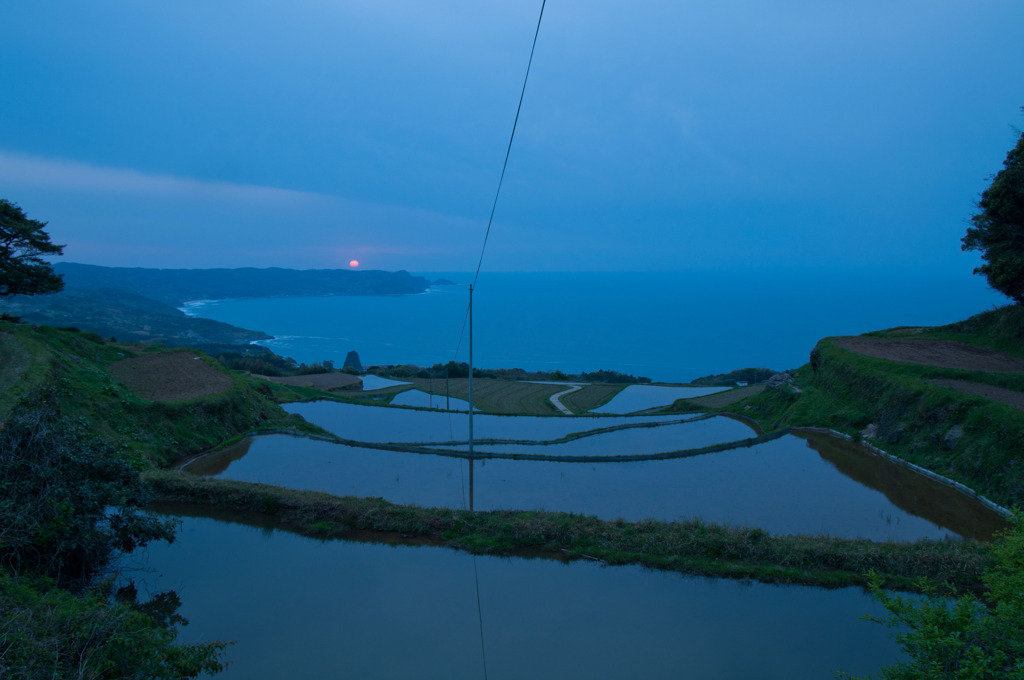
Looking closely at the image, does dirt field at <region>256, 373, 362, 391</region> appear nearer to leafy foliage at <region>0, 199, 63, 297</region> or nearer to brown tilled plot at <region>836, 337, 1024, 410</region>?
leafy foliage at <region>0, 199, 63, 297</region>

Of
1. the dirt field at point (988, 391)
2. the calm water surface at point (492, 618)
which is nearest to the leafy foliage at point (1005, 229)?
the dirt field at point (988, 391)

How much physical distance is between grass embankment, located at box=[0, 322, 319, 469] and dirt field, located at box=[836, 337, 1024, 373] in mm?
23540

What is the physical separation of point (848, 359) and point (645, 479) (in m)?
12.6

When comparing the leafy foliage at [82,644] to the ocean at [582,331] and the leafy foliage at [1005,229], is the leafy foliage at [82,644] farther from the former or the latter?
the ocean at [582,331]

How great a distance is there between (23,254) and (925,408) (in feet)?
114

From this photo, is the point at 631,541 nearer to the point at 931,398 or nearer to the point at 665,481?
the point at 665,481

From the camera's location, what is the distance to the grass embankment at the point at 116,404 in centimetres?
1491

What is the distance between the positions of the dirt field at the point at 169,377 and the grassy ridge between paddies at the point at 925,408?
21843 mm

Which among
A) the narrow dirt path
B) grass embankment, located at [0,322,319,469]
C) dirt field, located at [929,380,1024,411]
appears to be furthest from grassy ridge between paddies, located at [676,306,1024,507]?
grass embankment, located at [0,322,319,469]

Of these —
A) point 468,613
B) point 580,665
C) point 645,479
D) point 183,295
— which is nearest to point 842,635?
point 580,665

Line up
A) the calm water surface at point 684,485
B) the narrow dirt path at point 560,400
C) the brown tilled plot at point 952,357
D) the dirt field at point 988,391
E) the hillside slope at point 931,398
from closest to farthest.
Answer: the calm water surface at point 684,485 → the hillside slope at point 931,398 → the dirt field at point 988,391 → the brown tilled plot at point 952,357 → the narrow dirt path at point 560,400

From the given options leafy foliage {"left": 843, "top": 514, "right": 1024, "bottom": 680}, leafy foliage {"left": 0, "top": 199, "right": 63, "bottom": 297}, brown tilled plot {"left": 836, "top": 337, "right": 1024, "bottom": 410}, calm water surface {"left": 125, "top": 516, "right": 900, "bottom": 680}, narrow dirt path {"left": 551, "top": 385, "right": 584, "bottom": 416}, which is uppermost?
leafy foliage {"left": 0, "top": 199, "right": 63, "bottom": 297}

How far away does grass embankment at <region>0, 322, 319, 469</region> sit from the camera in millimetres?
14914

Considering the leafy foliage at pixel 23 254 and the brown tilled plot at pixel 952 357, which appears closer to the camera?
the brown tilled plot at pixel 952 357
